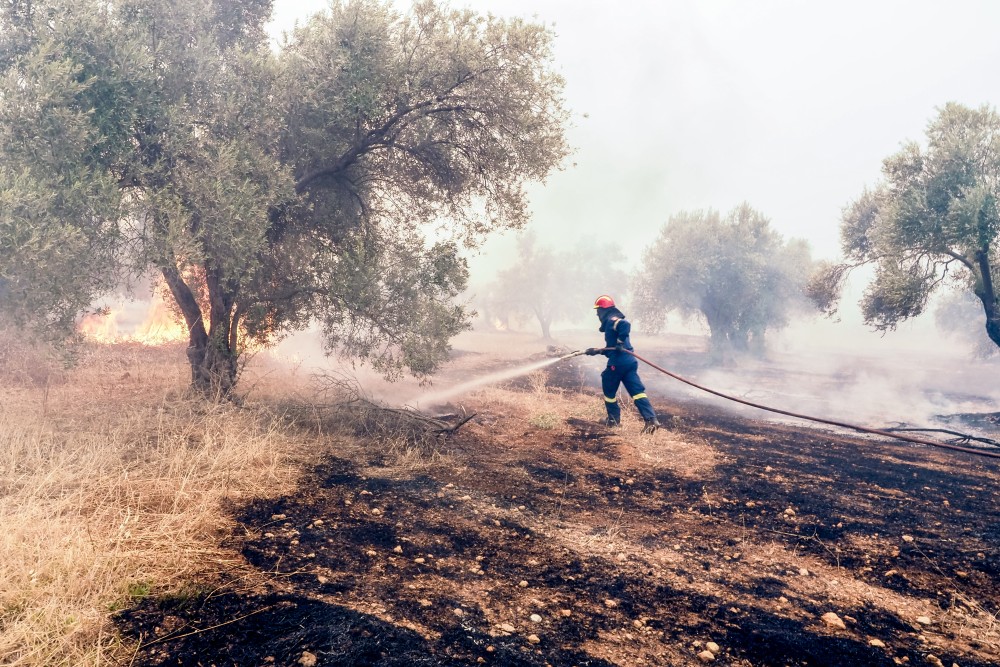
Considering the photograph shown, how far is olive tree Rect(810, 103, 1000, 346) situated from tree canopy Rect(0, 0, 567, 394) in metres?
11.6

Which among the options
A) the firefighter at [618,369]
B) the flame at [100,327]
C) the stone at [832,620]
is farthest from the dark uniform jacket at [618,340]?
the flame at [100,327]

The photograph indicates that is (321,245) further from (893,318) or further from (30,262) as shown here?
(893,318)

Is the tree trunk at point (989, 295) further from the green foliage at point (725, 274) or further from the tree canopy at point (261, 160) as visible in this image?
the green foliage at point (725, 274)

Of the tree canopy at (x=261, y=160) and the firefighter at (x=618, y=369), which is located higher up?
the tree canopy at (x=261, y=160)

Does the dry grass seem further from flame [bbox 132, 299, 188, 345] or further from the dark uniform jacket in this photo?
flame [bbox 132, 299, 188, 345]

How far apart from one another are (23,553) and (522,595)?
377cm

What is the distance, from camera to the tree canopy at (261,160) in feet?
23.6

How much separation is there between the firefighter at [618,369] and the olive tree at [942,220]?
32.6ft

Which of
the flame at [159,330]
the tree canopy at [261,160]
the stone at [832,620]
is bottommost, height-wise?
the stone at [832,620]

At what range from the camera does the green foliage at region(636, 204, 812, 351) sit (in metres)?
33.3

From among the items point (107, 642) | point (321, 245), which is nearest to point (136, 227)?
point (321, 245)

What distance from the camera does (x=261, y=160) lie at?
8.59 meters

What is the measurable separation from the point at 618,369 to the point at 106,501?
28.8 feet

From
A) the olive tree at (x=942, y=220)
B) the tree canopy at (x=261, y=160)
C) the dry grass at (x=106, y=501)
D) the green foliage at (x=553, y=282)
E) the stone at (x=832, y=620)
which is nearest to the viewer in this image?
the dry grass at (x=106, y=501)
